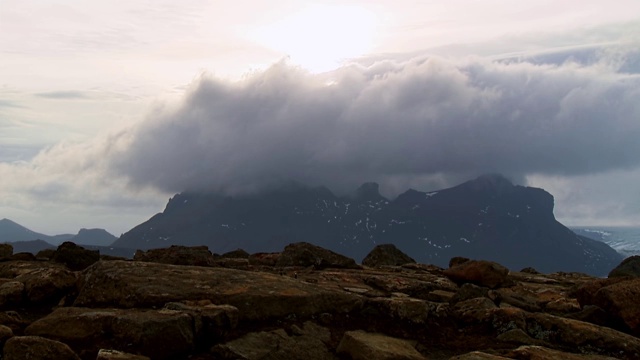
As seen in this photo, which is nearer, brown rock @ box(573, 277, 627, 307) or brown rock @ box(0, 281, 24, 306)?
brown rock @ box(0, 281, 24, 306)

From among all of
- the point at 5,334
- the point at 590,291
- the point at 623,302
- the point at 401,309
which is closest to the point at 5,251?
the point at 5,334

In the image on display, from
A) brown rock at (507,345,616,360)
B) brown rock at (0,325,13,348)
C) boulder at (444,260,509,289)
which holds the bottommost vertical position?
brown rock at (507,345,616,360)

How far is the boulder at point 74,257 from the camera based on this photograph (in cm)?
3369

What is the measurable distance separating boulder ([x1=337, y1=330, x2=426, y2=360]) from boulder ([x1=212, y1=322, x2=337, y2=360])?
761 millimetres

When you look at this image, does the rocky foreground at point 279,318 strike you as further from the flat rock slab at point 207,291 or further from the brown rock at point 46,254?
the brown rock at point 46,254

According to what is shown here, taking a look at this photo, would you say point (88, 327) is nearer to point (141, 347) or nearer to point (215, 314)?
point (141, 347)

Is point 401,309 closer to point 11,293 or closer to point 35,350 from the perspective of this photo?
point 35,350

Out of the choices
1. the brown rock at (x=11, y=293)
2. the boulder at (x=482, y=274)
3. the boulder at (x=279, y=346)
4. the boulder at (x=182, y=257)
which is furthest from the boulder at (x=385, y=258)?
the brown rock at (x=11, y=293)

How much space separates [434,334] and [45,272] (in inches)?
649

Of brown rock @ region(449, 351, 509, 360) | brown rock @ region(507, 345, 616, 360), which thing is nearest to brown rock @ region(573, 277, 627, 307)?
brown rock @ region(507, 345, 616, 360)

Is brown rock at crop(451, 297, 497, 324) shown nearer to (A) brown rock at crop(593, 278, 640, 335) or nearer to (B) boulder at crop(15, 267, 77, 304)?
(A) brown rock at crop(593, 278, 640, 335)

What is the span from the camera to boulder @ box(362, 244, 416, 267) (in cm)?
4828

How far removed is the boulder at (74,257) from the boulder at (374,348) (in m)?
18.5

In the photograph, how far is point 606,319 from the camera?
86.7ft
